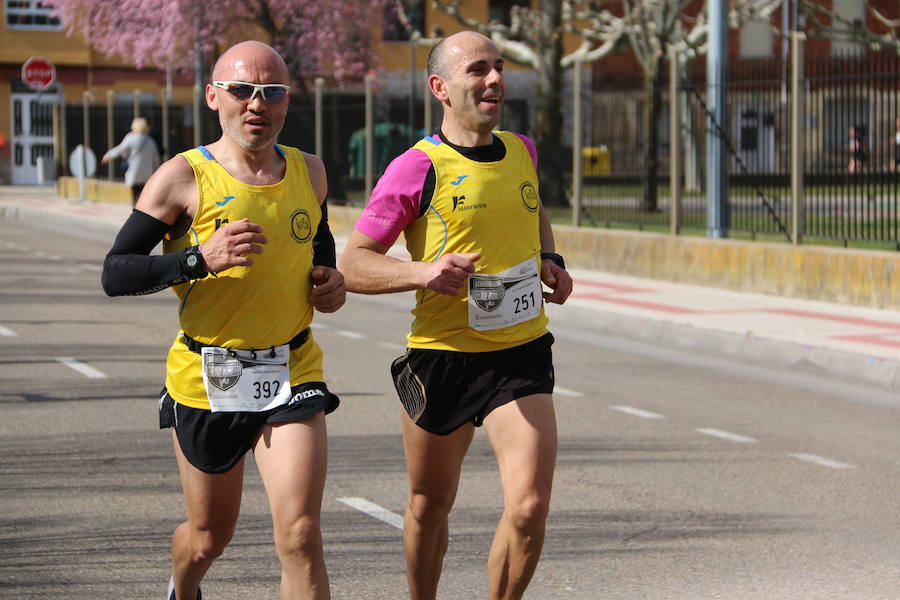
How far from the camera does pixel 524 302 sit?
197 inches

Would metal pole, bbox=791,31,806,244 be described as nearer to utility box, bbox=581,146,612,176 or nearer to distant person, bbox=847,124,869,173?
distant person, bbox=847,124,869,173

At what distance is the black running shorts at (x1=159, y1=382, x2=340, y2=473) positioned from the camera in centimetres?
457

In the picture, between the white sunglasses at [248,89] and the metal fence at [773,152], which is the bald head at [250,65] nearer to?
the white sunglasses at [248,89]

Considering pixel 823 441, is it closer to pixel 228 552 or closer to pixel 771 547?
pixel 771 547

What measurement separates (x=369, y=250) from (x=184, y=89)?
5210cm

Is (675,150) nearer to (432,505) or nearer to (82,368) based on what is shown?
(82,368)

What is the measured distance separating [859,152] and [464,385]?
11.1 meters

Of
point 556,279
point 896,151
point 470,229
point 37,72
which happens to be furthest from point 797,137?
point 37,72

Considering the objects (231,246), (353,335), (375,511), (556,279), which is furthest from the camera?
(353,335)

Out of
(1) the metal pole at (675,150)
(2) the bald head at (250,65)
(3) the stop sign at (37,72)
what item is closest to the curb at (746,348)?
(1) the metal pole at (675,150)

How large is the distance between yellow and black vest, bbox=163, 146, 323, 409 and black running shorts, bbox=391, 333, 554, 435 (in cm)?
46

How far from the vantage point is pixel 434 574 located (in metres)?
5.03

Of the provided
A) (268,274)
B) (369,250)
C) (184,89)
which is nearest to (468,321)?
(369,250)

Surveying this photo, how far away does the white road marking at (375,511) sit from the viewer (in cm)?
685
